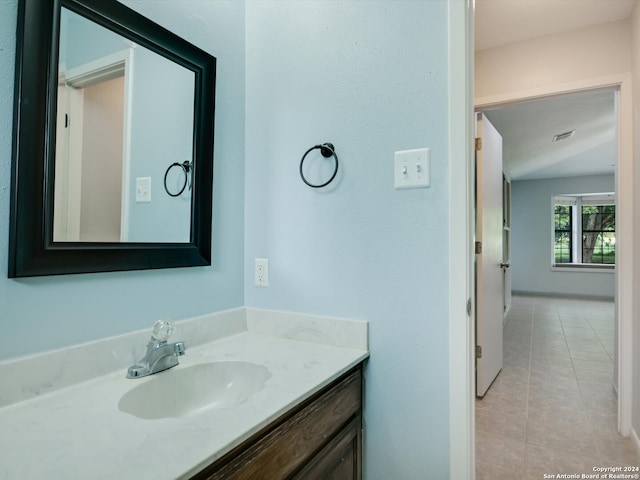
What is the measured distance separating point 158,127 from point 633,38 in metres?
2.60

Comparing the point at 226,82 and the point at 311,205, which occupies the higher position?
the point at 226,82

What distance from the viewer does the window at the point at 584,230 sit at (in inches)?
270

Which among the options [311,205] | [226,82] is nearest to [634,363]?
[311,205]

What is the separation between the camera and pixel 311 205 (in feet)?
4.21

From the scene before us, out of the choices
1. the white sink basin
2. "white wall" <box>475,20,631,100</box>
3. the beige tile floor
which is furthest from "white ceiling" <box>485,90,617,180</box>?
the white sink basin

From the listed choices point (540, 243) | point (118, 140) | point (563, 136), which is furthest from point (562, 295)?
point (118, 140)

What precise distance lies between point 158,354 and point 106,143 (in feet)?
1.98

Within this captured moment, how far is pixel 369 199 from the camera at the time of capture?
1174 mm

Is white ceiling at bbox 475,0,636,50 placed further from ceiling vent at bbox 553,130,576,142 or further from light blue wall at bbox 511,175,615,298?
light blue wall at bbox 511,175,615,298

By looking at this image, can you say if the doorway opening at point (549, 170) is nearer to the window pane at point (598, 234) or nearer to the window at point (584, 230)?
the window at point (584, 230)

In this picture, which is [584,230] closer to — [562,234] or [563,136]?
[562,234]

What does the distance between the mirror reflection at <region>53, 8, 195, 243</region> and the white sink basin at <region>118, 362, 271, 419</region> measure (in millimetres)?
409

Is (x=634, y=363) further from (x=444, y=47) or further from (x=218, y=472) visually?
(x=218, y=472)

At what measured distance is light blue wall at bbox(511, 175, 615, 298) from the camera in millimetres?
6602
